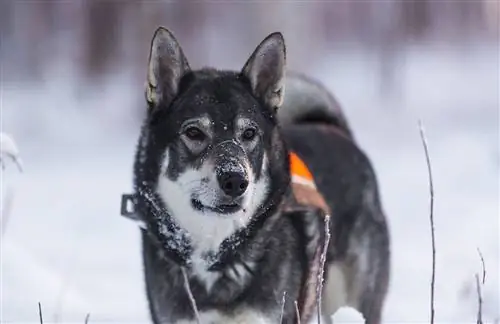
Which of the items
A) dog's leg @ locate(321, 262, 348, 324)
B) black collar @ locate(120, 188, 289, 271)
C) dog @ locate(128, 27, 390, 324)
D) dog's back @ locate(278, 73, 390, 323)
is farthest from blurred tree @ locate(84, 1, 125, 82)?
black collar @ locate(120, 188, 289, 271)

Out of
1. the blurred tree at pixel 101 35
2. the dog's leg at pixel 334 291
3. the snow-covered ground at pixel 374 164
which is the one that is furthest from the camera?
the blurred tree at pixel 101 35

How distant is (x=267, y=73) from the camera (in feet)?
11.7

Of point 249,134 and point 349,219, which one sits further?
point 349,219

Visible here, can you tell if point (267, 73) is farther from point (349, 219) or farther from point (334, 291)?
point (334, 291)

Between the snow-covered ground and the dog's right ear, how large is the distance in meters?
0.89

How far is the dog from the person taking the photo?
327 centimetres

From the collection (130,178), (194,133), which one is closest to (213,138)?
(194,133)

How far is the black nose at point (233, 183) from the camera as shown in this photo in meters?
3.09

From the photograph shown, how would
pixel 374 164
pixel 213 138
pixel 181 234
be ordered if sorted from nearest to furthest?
1. pixel 213 138
2. pixel 181 234
3. pixel 374 164

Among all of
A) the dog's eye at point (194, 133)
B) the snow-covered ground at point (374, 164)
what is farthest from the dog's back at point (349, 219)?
the dog's eye at point (194, 133)

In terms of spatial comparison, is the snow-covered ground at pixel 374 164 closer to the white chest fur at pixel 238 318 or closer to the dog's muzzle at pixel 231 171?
the white chest fur at pixel 238 318

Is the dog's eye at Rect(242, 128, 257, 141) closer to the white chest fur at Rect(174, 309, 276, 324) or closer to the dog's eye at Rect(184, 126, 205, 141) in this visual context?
the dog's eye at Rect(184, 126, 205, 141)

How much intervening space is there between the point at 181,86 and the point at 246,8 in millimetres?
8815

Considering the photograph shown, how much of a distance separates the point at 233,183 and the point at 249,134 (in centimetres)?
30
